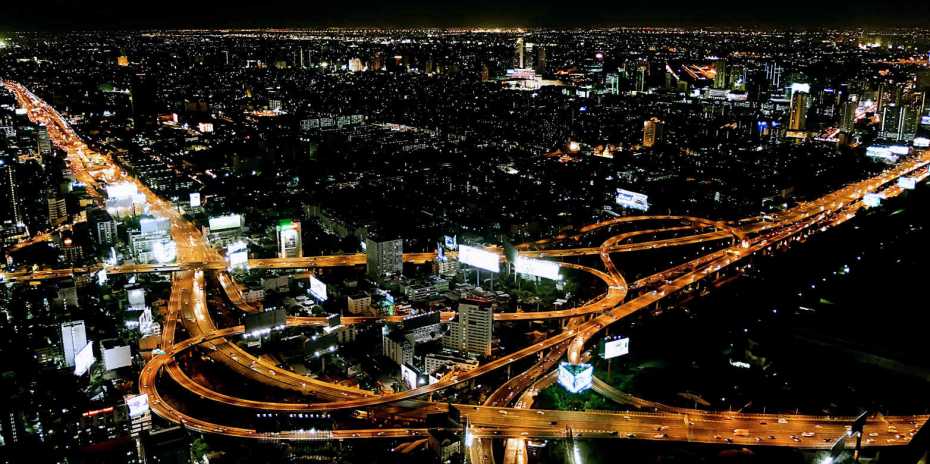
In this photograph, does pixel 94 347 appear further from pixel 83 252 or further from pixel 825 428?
pixel 825 428

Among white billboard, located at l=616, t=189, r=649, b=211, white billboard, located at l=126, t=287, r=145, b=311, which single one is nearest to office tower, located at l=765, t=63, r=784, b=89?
white billboard, located at l=616, t=189, r=649, b=211

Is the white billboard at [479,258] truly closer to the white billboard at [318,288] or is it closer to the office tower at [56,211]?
the white billboard at [318,288]

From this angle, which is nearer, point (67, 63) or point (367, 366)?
point (367, 366)

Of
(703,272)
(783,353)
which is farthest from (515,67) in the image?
(783,353)

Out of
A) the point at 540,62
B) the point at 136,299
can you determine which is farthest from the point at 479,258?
the point at 540,62

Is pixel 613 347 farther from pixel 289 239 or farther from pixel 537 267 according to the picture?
pixel 289 239

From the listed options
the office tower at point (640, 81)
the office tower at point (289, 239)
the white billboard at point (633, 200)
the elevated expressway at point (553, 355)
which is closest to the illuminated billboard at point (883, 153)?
the elevated expressway at point (553, 355)

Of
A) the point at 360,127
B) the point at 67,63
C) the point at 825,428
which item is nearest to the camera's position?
the point at 825,428
